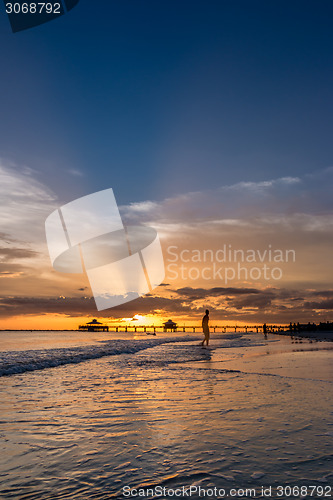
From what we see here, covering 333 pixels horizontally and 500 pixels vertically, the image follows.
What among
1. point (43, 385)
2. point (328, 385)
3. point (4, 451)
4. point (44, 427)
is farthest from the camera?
point (43, 385)

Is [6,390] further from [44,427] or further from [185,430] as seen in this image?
[185,430]

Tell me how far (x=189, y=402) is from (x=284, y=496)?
4.29 m

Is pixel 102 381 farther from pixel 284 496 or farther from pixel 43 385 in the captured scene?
pixel 284 496

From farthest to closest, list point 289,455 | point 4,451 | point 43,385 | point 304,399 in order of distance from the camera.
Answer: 1. point 43,385
2. point 304,399
3. point 4,451
4. point 289,455

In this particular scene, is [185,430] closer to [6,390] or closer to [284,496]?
[284,496]

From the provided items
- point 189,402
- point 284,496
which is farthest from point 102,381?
point 284,496

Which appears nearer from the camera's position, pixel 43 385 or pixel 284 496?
pixel 284 496

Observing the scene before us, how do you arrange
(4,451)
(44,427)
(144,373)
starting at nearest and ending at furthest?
(4,451)
(44,427)
(144,373)

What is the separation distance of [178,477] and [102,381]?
7.74 metres

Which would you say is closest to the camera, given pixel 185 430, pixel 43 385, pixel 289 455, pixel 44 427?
pixel 289 455

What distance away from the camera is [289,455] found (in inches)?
167

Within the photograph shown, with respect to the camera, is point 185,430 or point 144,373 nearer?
point 185,430

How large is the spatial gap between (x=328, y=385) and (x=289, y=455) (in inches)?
217

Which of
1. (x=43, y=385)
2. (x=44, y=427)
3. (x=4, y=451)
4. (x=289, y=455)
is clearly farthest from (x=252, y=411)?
(x=43, y=385)
